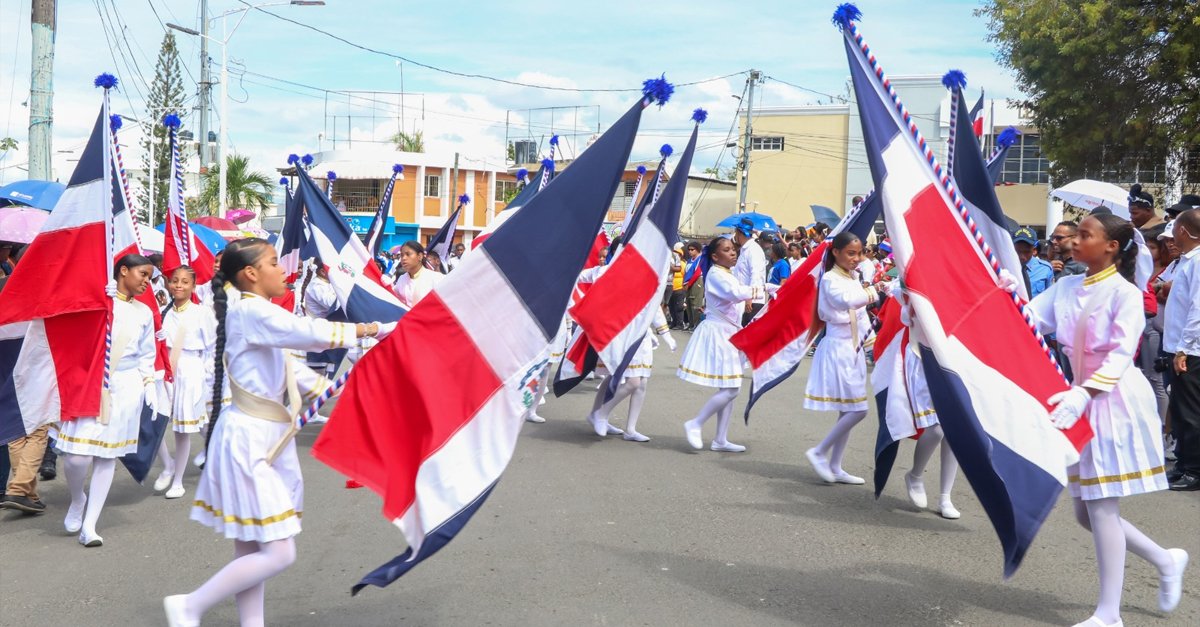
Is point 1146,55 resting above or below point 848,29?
above

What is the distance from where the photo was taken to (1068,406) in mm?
4637

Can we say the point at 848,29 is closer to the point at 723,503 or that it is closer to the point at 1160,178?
the point at 723,503

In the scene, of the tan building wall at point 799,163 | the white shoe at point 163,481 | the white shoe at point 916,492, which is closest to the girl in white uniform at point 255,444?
the white shoe at point 163,481

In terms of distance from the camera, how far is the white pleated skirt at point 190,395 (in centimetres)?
784

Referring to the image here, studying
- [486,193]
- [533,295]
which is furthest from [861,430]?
[486,193]

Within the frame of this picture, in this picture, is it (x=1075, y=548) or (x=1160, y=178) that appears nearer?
(x=1075, y=548)

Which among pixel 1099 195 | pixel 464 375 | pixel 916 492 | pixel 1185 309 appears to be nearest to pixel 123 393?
pixel 464 375

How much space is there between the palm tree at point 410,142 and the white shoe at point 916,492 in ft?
185

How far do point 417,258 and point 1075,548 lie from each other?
6.41 metres

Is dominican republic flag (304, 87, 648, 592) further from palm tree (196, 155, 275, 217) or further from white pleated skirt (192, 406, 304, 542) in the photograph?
palm tree (196, 155, 275, 217)

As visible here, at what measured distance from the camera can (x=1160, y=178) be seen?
2200cm

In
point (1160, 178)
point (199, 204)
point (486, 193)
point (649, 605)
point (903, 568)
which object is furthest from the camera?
point (486, 193)

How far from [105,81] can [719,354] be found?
5.25 m

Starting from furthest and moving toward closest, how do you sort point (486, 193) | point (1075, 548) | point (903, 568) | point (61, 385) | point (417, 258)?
point (486, 193)
point (417, 258)
point (61, 385)
point (1075, 548)
point (903, 568)
